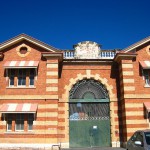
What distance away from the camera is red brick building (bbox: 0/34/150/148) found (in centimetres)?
2165

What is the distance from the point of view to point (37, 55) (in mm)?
23391

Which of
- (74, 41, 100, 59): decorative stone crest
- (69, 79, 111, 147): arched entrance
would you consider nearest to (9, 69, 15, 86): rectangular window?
(69, 79, 111, 147): arched entrance

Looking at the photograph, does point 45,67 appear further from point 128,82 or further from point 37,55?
point 128,82

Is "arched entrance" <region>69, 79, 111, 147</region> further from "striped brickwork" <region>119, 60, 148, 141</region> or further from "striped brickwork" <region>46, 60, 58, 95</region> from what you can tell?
"striped brickwork" <region>46, 60, 58, 95</region>

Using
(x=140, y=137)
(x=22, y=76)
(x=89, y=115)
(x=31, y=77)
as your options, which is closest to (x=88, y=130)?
(x=89, y=115)

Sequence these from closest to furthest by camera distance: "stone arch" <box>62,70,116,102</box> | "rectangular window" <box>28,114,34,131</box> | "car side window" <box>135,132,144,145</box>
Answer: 1. "car side window" <box>135,132,144,145</box>
2. "rectangular window" <box>28,114,34,131</box>
3. "stone arch" <box>62,70,116,102</box>

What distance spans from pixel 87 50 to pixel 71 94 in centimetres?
447

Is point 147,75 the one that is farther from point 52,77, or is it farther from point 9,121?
point 9,121

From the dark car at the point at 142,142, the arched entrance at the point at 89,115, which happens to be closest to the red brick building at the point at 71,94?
the arched entrance at the point at 89,115

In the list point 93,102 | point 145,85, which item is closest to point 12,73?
point 93,102

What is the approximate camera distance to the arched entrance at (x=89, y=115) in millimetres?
23125

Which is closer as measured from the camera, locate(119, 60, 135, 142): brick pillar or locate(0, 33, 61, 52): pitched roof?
locate(119, 60, 135, 142): brick pillar

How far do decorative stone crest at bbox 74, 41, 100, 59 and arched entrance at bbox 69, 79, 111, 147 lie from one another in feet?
7.62

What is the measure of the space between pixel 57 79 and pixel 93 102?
396cm
